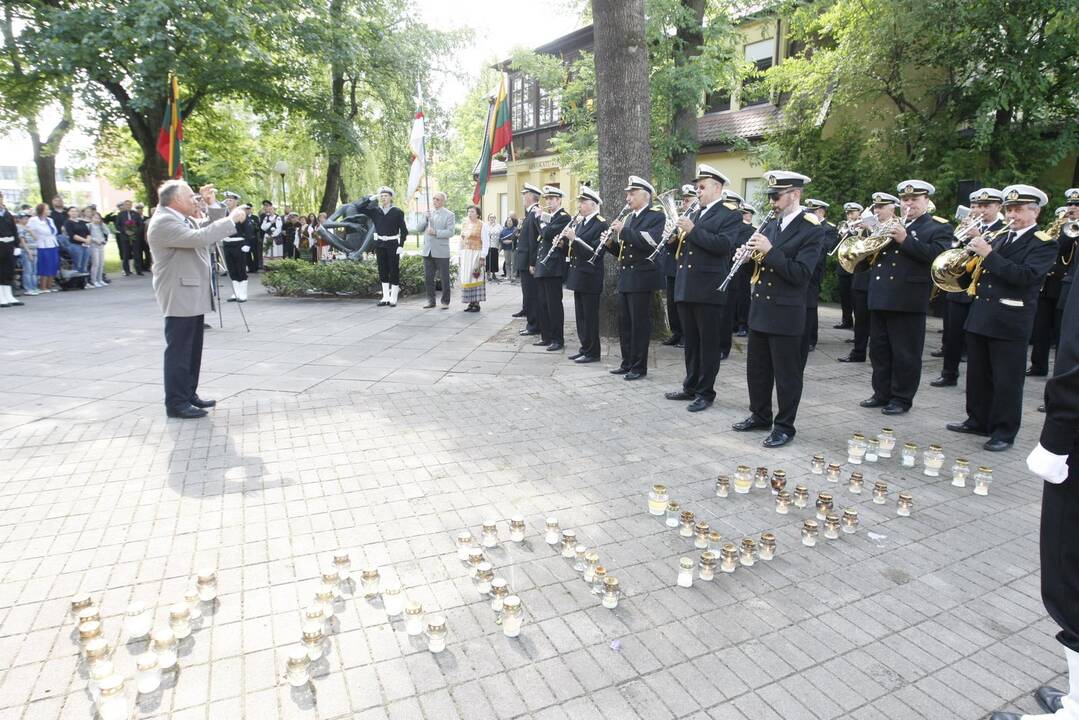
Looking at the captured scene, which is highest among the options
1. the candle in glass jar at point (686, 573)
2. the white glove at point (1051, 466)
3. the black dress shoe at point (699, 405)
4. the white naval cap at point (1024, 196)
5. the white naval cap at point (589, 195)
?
the white naval cap at point (589, 195)

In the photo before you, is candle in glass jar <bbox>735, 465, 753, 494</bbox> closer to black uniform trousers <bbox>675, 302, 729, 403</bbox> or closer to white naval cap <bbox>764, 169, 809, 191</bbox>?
black uniform trousers <bbox>675, 302, 729, 403</bbox>

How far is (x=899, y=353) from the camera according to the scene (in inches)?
273

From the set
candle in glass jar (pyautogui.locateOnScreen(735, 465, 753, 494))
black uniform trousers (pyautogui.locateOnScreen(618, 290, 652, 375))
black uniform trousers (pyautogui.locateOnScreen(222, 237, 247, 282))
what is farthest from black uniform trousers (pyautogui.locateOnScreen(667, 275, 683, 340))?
black uniform trousers (pyautogui.locateOnScreen(222, 237, 247, 282))

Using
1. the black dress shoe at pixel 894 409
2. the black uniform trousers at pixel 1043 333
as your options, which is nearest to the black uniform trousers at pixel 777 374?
the black dress shoe at pixel 894 409

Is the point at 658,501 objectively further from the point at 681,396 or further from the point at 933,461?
the point at 681,396

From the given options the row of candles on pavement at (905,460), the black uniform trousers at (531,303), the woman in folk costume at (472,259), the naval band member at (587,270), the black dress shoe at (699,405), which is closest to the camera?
the row of candles on pavement at (905,460)

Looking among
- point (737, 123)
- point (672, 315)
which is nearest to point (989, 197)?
point (672, 315)

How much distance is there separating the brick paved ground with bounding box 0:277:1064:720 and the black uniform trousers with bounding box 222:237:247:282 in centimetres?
687

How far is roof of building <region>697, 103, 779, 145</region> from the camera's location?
20.4 metres

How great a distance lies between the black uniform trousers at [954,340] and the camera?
826 centimetres

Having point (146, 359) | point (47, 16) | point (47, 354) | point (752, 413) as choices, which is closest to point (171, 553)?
point (752, 413)

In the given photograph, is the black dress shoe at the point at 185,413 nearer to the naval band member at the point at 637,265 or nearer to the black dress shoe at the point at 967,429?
the naval band member at the point at 637,265

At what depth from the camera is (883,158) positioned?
15492mm

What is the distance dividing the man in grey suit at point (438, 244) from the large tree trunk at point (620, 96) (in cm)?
411
